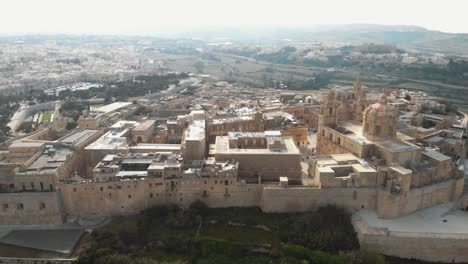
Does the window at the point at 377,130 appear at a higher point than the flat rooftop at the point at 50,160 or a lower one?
higher

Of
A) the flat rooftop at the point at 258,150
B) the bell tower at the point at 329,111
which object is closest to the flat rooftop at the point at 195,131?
the flat rooftop at the point at 258,150

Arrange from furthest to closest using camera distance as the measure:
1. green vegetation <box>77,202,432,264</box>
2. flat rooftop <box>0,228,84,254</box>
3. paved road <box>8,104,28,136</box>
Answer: paved road <box>8,104,28,136</box>, flat rooftop <box>0,228,84,254</box>, green vegetation <box>77,202,432,264</box>

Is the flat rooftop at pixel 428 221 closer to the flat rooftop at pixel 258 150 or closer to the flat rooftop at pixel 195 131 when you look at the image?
the flat rooftop at pixel 258 150

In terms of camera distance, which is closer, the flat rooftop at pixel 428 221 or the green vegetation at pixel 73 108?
the flat rooftop at pixel 428 221

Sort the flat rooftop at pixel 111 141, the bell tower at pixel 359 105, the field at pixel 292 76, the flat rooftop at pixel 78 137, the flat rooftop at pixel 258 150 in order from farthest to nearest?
the field at pixel 292 76
the bell tower at pixel 359 105
the flat rooftop at pixel 78 137
the flat rooftop at pixel 111 141
the flat rooftop at pixel 258 150

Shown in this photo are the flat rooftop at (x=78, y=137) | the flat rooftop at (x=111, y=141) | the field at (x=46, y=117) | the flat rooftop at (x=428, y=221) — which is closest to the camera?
the flat rooftop at (x=428, y=221)

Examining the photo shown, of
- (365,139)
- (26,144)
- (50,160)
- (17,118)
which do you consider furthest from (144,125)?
(17,118)

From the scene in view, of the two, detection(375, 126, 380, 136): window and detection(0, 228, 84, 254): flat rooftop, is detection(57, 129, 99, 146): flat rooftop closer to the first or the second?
detection(0, 228, 84, 254): flat rooftop

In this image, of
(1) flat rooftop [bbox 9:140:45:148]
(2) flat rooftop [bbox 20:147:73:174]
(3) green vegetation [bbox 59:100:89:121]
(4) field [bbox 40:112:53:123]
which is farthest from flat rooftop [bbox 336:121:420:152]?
(4) field [bbox 40:112:53:123]

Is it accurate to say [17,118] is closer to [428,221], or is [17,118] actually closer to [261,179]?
[261,179]
